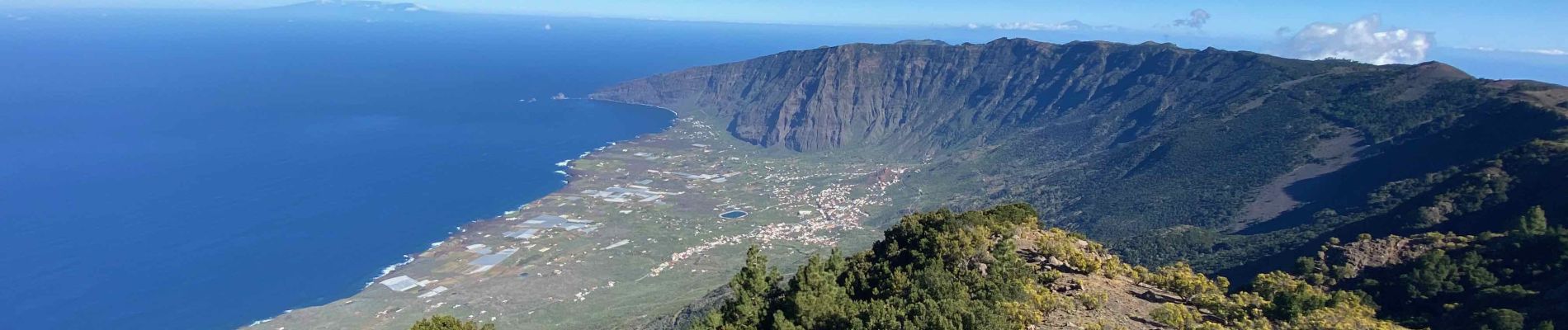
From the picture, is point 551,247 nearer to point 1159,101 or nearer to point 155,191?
point 155,191

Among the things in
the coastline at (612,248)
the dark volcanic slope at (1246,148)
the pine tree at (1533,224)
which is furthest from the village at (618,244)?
the pine tree at (1533,224)

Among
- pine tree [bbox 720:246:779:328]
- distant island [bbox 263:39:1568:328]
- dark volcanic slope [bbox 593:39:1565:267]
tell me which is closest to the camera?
→ distant island [bbox 263:39:1568:328]

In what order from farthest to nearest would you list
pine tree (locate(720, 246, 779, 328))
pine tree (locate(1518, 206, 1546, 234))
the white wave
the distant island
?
the white wave → pine tree (locate(1518, 206, 1546, 234)) → pine tree (locate(720, 246, 779, 328)) → the distant island

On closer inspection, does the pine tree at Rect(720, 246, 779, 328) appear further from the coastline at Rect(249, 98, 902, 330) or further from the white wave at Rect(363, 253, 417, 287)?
the white wave at Rect(363, 253, 417, 287)

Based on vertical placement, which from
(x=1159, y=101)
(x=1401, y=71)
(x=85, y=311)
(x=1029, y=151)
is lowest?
(x=85, y=311)

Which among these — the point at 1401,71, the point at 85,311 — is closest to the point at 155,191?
the point at 85,311

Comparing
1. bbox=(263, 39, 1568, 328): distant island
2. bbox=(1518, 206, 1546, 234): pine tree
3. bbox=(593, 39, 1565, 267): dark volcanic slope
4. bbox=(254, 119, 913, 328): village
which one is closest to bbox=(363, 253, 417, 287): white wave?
bbox=(254, 119, 913, 328): village

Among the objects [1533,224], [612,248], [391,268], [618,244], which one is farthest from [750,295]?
[391,268]

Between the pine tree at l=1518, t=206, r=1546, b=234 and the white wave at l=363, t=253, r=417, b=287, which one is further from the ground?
the pine tree at l=1518, t=206, r=1546, b=234
